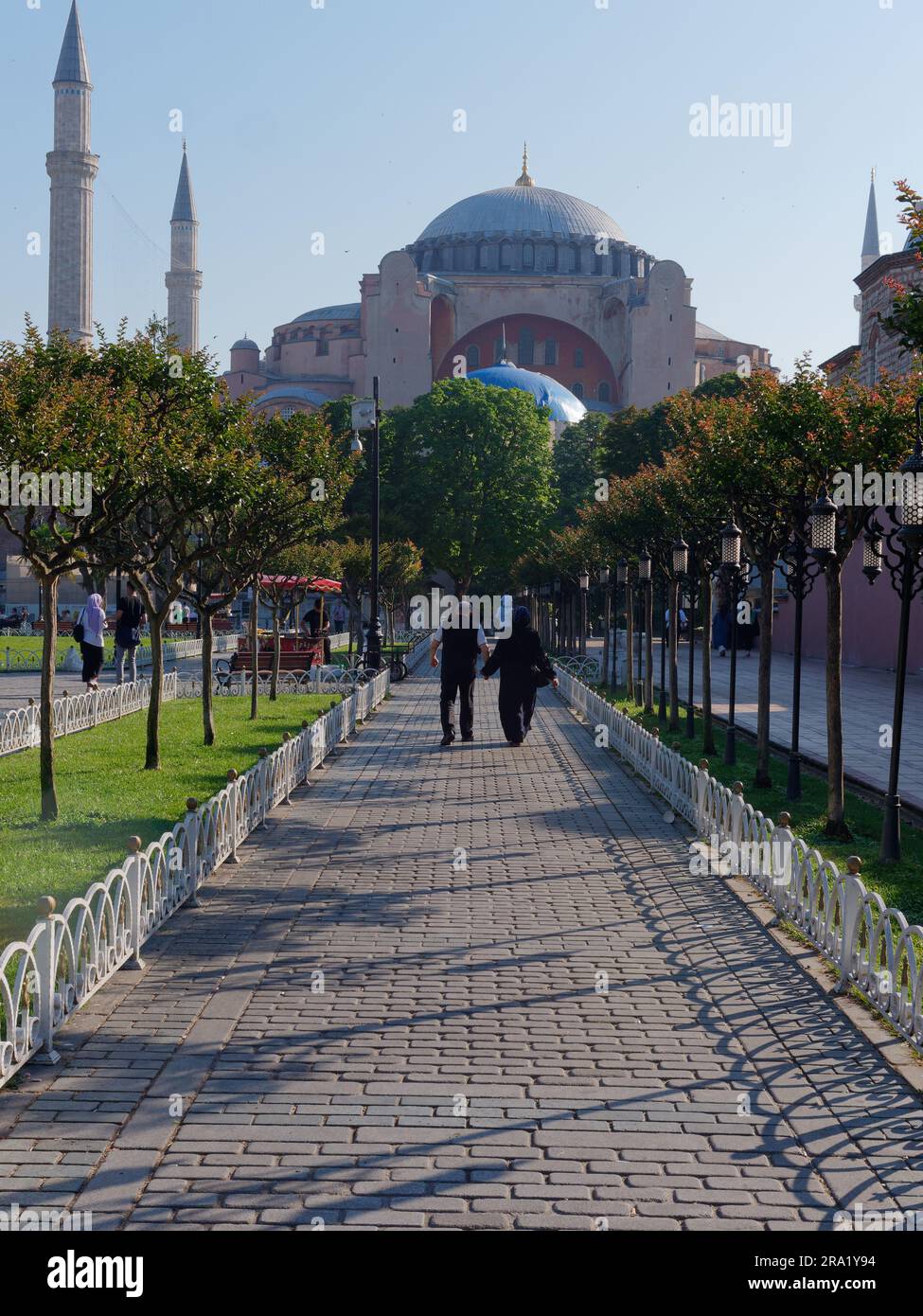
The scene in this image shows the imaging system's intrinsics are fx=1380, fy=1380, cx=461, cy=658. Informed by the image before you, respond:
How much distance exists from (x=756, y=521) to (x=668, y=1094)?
1023 centimetres

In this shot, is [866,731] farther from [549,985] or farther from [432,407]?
[432,407]

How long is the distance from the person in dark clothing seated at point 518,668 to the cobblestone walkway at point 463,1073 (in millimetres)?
7428

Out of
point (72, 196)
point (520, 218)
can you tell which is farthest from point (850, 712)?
point (520, 218)

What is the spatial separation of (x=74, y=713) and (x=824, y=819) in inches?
385

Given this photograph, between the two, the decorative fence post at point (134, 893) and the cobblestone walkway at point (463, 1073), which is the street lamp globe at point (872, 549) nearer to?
the cobblestone walkway at point (463, 1073)

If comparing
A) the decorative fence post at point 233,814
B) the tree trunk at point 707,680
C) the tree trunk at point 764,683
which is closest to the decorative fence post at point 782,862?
the decorative fence post at point 233,814

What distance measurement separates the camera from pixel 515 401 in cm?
4981

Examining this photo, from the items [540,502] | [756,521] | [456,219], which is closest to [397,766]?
[756,521]

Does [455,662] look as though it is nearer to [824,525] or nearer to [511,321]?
[824,525]

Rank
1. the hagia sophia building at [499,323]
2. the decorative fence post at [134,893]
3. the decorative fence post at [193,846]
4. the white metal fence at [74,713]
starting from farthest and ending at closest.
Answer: the hagia sophia building at [499,323] < the white metal fence at [74,713] < the decorative fence post at [193,846] < the decorative fence post at [134,893]

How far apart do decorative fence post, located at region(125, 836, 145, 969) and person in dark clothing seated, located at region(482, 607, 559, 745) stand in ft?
32.3

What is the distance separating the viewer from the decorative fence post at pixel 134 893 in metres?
6.73
